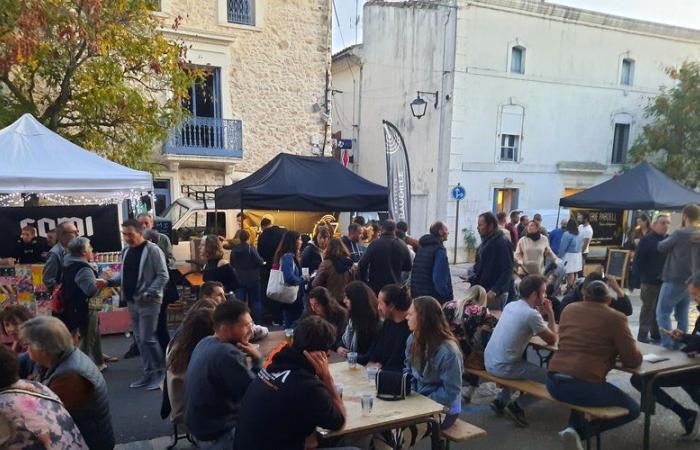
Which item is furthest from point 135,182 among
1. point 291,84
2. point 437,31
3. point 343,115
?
point 343,115

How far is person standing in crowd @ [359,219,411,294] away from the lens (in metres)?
6.09

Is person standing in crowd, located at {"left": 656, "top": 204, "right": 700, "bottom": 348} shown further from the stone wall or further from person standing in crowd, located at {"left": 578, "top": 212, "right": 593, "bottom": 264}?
the stone wall

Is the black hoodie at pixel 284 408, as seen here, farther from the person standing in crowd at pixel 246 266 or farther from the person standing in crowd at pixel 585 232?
the person standing in crowd at pixel 585 232

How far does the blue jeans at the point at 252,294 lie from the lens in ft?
21.9

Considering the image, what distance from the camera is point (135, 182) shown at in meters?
6.19

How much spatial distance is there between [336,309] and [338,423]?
2047mm

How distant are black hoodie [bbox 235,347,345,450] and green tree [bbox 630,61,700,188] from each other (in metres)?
17.9

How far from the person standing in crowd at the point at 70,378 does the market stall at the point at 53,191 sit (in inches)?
138

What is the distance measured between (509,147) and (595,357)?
44.7ft

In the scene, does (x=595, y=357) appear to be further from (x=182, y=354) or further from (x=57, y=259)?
(x=57, y=259)

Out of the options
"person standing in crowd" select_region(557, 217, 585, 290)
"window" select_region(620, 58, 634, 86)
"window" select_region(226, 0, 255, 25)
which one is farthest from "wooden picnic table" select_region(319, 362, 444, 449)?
"window" select_region(620, 58, 634, 86)

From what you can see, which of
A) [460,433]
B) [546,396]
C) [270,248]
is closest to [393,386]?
[460,433]

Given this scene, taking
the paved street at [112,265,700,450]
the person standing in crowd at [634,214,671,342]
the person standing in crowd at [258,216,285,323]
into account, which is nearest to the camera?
the paved street at [112,265,700,450]

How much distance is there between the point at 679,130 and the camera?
16.2 metres
